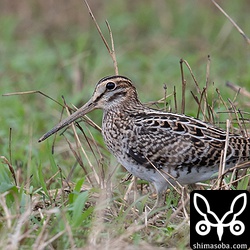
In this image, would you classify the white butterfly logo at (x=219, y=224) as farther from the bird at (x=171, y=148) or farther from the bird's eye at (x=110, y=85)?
the bird's eye at (x=110, y=85)

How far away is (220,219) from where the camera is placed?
5.21m

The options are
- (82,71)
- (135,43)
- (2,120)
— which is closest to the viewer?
(2,120)

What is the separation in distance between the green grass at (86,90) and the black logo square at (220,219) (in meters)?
0.10

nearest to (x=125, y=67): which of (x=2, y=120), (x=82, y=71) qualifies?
(x=82, y=71)

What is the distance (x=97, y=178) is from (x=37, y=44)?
6.31 metres

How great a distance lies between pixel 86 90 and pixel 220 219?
14.6 feet

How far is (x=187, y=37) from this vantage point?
40.4 feet

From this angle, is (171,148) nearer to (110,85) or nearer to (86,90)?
(110,85)

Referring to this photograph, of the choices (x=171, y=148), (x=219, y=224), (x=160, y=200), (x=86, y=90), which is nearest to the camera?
(x=219, y=224)

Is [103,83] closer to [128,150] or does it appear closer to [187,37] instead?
[128,150]

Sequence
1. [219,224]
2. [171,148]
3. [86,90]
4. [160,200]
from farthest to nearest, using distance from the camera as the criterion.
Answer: [86,90], [160,200], [171,148], [219,224]

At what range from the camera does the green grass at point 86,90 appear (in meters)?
5.18

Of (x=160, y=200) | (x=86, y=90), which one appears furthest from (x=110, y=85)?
(x=86, y=90)

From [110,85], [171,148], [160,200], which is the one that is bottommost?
[160,200]
